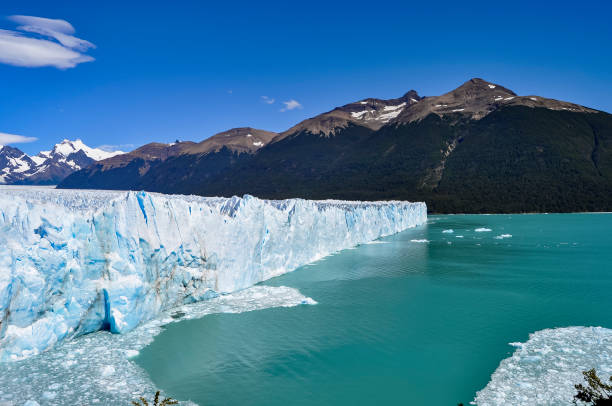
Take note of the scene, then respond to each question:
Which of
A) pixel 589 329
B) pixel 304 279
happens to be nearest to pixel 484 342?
pixel 589 329

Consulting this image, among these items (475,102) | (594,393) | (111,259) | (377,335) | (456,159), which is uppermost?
(475,102)

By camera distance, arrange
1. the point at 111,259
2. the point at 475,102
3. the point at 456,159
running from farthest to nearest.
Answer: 1. the point at 475,102
2. the point at 456,159
3. the point at 111,259

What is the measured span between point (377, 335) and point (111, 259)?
25.7 ft

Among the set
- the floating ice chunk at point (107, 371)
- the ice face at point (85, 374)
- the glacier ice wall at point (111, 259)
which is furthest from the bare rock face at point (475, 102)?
the floating ice chunk at point (107, 371)

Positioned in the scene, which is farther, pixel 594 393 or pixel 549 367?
pixel 549 367

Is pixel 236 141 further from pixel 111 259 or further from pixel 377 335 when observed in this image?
pixel 377 335

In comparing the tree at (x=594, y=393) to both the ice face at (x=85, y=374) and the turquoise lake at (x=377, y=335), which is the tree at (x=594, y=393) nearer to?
the turquoise lake at (x=377, y=335)

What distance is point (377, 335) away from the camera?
10.6 metres

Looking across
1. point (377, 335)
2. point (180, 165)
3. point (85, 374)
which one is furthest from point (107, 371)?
point (180, 165)

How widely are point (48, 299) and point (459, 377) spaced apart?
967 cm

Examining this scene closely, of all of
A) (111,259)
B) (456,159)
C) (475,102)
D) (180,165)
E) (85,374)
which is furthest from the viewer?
(180,165)

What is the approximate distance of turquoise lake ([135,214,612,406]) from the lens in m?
7.69

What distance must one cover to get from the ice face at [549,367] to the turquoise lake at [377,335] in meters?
0.34

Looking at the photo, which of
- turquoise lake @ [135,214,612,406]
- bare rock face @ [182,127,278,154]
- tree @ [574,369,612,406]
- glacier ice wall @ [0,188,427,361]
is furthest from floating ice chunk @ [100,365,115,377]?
bare rock face @ [182,127,278,154]
